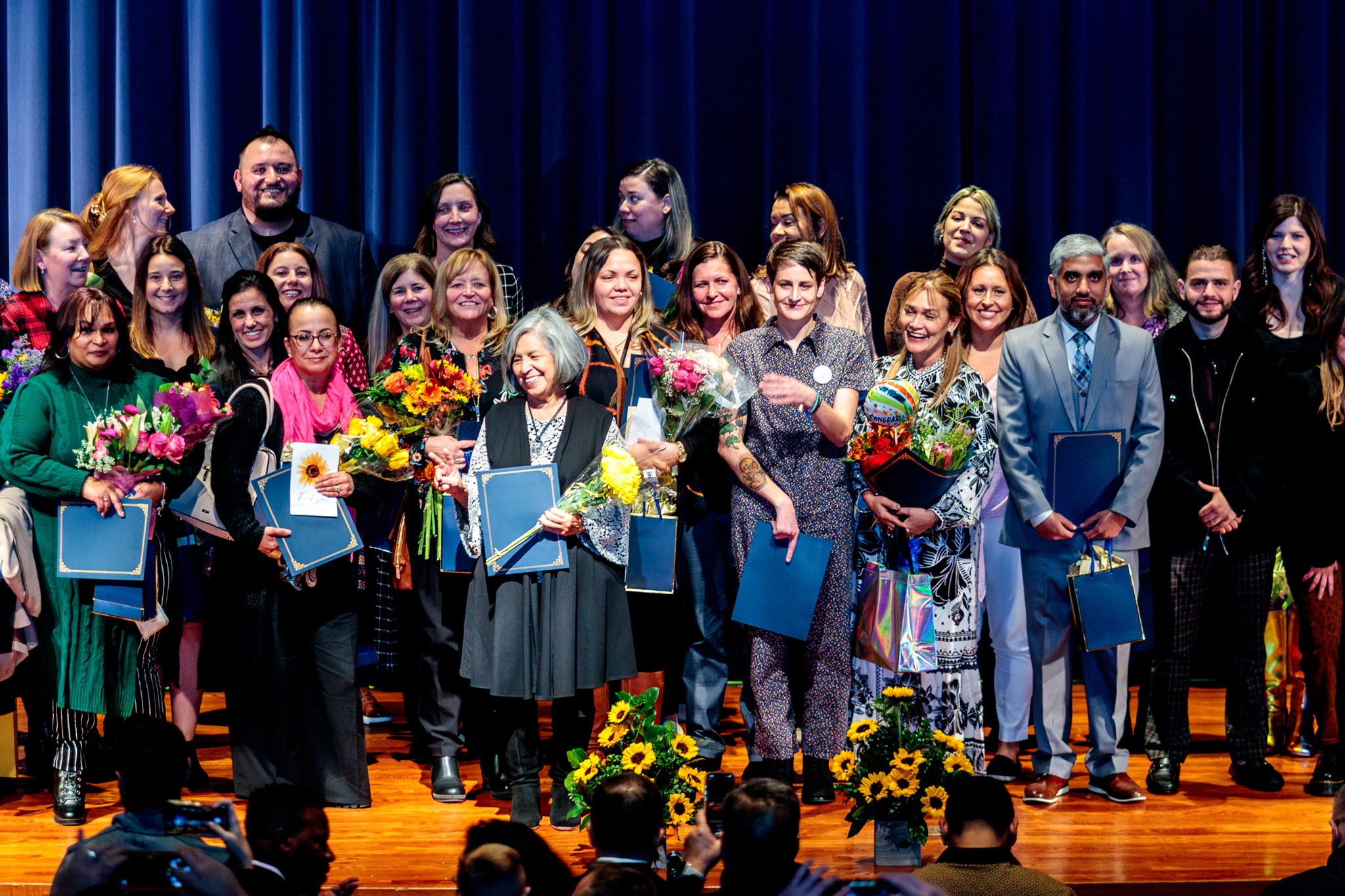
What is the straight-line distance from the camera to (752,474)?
13.3 feet

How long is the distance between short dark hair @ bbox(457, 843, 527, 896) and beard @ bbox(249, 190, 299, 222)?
340 centimetres

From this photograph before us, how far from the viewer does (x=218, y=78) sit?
5.80 meters

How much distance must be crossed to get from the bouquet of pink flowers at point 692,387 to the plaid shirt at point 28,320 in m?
2.06

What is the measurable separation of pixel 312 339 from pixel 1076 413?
7.45 ft

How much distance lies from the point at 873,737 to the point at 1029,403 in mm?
1208

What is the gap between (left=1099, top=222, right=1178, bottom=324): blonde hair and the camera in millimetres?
4895

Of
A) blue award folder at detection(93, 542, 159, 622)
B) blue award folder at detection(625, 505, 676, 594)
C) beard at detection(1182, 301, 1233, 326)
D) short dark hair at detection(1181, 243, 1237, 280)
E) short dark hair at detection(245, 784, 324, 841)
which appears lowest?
short dark hair at detection(245, 784, 324, 841)

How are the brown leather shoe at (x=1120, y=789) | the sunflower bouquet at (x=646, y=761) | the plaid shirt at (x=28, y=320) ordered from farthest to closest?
the plaid shirt at (x=28, y=320)
the brown leather shoe at (x=1120, y=789)
the sunflower bouquet at (x=646, y=761)

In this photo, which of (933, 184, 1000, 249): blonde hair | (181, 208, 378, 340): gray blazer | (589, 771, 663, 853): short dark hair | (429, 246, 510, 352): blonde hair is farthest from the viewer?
(181, 208, 378, 340): gray blazer

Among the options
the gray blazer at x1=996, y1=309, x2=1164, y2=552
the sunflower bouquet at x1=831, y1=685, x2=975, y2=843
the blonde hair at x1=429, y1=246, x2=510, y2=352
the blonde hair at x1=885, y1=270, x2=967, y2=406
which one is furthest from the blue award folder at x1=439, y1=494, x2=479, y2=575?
the gray blazer at x1=996, y1=309, x2=1164, y2=552

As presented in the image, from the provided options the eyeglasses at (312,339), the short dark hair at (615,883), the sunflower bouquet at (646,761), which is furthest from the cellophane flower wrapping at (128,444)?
the short dark hair at (615,883)

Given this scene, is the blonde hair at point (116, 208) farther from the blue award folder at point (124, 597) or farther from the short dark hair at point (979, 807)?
the short dark hair at point (979, 807)

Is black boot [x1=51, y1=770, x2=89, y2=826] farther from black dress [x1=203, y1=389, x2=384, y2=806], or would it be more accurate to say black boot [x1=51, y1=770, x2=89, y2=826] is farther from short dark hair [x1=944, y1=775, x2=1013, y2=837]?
short dark hair [x1=944, y1=775, x2=1013, y2=837]

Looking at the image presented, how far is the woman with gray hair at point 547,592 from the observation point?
3852 mm
